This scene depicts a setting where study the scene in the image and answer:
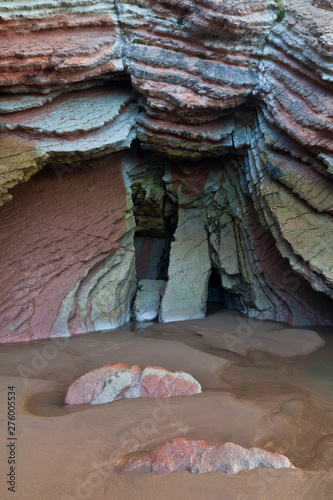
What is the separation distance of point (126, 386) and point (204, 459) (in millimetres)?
1156

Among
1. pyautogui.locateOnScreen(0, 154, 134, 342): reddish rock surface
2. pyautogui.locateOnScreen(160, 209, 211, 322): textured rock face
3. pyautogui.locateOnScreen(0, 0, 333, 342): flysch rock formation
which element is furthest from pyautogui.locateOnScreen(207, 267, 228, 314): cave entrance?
pyautogui.locateOnScreen(0, 154, 134, 342): reddish rock surface

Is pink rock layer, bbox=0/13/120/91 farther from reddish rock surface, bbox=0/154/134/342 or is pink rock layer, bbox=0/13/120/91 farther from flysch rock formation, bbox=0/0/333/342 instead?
reddish rock surface, bbox=0/154/134/342

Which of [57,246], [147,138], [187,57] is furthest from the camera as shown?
[147,138]

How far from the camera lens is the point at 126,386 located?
2.96m

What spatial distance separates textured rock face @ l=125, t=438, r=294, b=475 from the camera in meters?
1.89

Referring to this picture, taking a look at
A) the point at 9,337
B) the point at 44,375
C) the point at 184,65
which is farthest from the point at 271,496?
the point at 184,65

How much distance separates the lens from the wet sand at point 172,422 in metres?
1.80

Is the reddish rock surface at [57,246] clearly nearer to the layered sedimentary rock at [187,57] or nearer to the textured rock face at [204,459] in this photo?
the layered sedimentary rock at [187,57]

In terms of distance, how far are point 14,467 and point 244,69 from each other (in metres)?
6.21

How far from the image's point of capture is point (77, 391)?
9.61 ft

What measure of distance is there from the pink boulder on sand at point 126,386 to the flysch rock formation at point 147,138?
2790mm

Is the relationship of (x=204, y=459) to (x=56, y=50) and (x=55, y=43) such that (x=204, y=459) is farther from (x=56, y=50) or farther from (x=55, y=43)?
(x=55, y=43)

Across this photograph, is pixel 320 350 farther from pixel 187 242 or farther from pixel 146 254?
pixel 146 254

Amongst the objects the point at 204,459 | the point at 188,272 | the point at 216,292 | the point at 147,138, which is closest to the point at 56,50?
the point at 147,138
